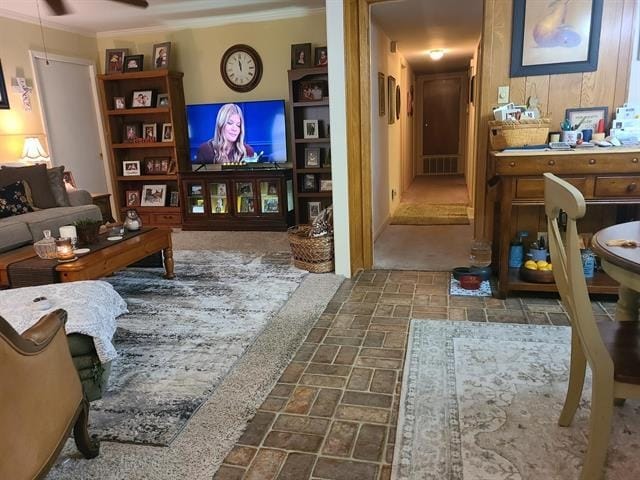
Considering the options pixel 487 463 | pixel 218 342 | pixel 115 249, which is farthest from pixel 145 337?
pixel 487 463

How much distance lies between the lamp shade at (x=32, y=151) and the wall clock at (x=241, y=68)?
2.23 metres

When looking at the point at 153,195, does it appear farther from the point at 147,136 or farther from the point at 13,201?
the point at 13,201

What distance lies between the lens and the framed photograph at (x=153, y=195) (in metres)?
6.07

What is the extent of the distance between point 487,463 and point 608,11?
291cm

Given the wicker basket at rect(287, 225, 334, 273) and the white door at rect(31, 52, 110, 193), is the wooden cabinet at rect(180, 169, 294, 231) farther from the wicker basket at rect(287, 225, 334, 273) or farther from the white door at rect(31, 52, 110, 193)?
the wicker basket at rect(287, 225, 334, 273)

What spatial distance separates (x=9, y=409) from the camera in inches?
46.3

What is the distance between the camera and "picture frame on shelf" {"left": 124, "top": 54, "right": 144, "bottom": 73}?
5.73 meters

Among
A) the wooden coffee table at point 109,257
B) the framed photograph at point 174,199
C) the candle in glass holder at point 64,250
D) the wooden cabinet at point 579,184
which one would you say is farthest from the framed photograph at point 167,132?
the wooden cabinet at point 579,184

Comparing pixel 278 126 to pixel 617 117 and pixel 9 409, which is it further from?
pixel 9 409

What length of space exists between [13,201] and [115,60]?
8.23 feet

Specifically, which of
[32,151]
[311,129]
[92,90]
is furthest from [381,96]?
[92,90]

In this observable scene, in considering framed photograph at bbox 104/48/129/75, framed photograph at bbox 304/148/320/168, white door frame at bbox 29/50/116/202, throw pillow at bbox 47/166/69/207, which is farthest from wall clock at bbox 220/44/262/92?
throw pillow at bbox 47/166/69/207

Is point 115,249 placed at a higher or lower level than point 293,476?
higher

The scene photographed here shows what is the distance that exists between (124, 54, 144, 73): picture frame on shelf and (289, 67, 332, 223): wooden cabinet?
2.00 m
